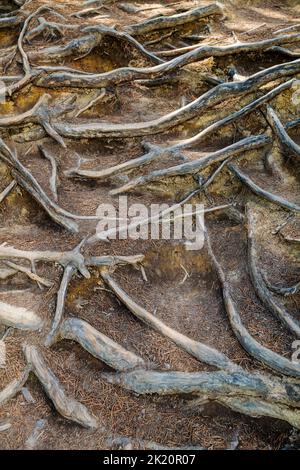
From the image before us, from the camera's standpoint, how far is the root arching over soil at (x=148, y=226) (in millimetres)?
3611

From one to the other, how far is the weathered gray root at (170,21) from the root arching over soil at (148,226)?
22 millimetres

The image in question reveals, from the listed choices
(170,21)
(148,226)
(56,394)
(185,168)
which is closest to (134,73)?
(170,21)

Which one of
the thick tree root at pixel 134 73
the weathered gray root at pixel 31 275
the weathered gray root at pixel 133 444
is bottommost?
the weathered gray root at pixel 133 444

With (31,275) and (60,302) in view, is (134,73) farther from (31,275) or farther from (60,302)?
(60,302)

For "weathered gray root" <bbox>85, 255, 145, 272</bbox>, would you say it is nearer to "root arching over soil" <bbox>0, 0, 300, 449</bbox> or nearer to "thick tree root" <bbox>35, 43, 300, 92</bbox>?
"root arching over soil" <bbox>0, 0, 300, 449</bbox>

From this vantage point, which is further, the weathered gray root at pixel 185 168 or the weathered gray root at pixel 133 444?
the weathered gray root at pixel 185 168

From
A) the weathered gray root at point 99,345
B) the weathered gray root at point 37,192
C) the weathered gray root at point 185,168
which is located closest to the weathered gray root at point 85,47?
the weathered gray root at point 37,192

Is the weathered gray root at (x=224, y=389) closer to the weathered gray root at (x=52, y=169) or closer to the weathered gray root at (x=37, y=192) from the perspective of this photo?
the weathered gray root at (x=37, y=192)

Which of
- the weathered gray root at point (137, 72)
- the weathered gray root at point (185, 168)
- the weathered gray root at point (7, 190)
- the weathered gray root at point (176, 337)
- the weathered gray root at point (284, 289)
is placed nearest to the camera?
the weathered gray root at point (176, 337)

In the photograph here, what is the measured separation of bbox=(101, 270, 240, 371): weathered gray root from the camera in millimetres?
3732

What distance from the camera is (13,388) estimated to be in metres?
3.60

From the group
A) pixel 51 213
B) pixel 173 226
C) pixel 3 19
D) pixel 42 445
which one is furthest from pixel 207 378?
pixel 3 19

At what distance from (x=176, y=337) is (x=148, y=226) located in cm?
131
